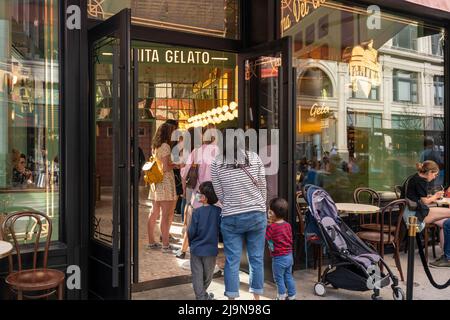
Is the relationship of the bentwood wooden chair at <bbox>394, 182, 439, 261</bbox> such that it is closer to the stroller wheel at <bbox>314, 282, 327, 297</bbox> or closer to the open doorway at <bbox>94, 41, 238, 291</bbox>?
the stroller wheel at <bbox>314, 282, 327, 297</bbox>

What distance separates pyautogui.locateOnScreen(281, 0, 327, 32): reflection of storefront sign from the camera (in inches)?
218

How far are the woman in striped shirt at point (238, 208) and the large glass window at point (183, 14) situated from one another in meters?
1.84

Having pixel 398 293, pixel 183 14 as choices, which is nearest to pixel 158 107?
pixel 183 14

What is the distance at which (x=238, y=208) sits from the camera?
12.4 ft

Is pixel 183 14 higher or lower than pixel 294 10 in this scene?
lower

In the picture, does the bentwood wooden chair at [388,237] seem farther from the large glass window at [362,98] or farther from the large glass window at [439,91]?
the large glass window at [439,91]

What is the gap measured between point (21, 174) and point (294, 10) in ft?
12.8

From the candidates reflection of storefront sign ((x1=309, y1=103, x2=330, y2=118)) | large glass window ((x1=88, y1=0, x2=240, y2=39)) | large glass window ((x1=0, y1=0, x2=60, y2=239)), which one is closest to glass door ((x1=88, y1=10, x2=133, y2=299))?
large glass window ((x1=0, y1=0, x2=60, y2=239))

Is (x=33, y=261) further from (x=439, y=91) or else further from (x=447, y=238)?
(x=439, y=91)

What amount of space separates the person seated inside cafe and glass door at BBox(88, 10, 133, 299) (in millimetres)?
599

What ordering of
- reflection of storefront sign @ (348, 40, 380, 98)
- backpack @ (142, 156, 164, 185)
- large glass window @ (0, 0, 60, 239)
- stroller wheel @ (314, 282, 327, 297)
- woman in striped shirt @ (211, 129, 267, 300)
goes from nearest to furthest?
woman in striped shirt @ (211, 129, 267, 300)
large glass window @ (0, 0, 60, 239)
stroller wheel @ (314, 282, 327, 297)
backpack @ (142, 156, 164, 185)
reflection of storefront sign @ (348, 40, 380, 98)

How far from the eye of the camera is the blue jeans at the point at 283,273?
3.97 m

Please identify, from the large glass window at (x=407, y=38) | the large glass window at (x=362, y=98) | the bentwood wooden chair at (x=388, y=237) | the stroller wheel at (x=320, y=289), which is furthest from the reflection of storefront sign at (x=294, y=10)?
the stroller wheel at (x=320, y=289)
